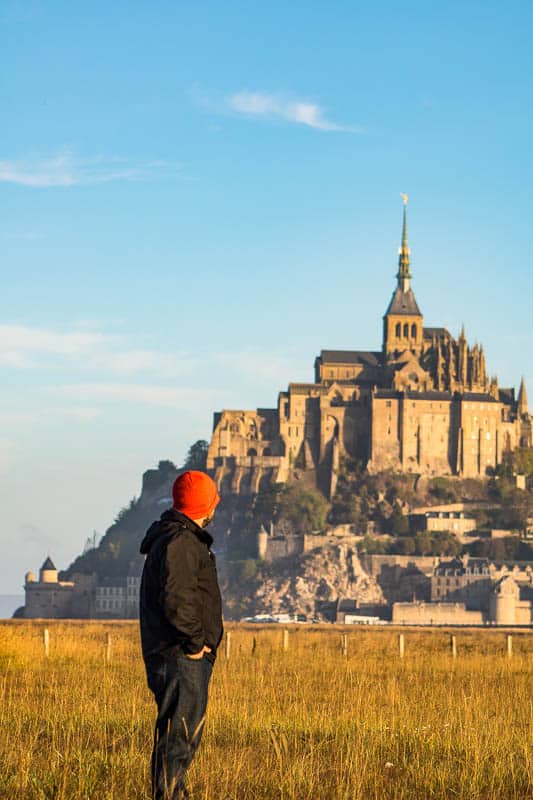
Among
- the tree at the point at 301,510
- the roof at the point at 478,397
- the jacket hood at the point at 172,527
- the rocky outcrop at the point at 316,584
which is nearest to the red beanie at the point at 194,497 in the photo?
the jacket hood at the point at 172,527

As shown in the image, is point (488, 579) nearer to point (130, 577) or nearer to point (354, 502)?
point (354, 502)

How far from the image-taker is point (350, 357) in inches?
5256

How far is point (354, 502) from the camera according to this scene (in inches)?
4678

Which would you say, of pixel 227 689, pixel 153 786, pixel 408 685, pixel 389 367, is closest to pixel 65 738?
pixel 153 786

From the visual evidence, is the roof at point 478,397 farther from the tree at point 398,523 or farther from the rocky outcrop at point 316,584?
the rocky outcrop at point 316,584

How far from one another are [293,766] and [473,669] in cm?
1140

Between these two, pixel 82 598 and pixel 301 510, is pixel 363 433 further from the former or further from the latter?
pixel 82 598

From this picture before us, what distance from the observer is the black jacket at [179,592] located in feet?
25.8

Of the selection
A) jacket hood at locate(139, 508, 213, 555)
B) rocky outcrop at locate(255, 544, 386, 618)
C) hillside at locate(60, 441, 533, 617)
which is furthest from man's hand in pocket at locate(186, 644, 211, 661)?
hillside at locate(60, 441, 533, 617)

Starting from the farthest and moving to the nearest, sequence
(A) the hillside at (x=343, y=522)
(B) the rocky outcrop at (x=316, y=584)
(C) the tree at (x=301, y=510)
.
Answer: (C) the tree at (x=301, y=510)
(A) the hillside at (x=343, y=522)
(B) the rocky outcrop at (x=316, y=584)

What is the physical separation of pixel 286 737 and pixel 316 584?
9836cm

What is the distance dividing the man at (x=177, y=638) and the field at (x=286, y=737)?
0.54 meters

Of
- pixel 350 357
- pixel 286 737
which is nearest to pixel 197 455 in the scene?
pixel 350 357

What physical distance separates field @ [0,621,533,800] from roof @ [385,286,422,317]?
119 m
